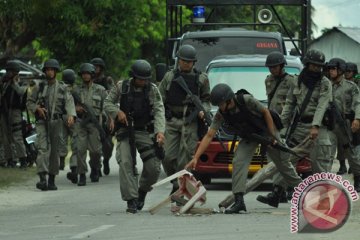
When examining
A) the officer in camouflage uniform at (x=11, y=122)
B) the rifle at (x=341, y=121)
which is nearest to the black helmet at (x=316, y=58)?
the rifle at (x=341, y=121)

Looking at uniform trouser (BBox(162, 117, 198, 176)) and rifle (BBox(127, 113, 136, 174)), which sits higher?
rifle (BBox(127, 113, 136, 174))

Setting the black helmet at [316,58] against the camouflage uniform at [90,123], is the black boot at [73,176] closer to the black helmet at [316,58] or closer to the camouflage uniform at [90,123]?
the camouflage uniform at [90,123]

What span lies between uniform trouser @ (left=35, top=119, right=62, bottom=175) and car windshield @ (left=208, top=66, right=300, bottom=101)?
253cm

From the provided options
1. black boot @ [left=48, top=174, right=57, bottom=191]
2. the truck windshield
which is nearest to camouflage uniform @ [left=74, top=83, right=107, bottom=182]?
black boot @ [left=48, top=174, right=57, bottom=191]

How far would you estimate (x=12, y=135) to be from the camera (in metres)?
24.3

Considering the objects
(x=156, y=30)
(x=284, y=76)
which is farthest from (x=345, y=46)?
(x=284, y=76)

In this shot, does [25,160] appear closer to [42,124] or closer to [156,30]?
[42,124]

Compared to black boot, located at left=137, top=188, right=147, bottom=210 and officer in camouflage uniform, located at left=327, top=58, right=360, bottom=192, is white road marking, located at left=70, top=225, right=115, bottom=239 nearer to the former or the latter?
black boot, located at left=137, top=188, right=147, bottom=210

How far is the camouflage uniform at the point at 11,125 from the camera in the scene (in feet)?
78.6

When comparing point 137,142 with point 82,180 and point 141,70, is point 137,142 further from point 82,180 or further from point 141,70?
point 82,180

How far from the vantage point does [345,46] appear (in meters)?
48.1

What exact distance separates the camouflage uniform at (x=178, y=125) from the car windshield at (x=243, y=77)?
10.4 ft

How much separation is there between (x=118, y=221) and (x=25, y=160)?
1054 centimetres

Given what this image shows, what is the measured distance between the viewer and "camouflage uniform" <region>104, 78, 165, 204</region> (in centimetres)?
1533
